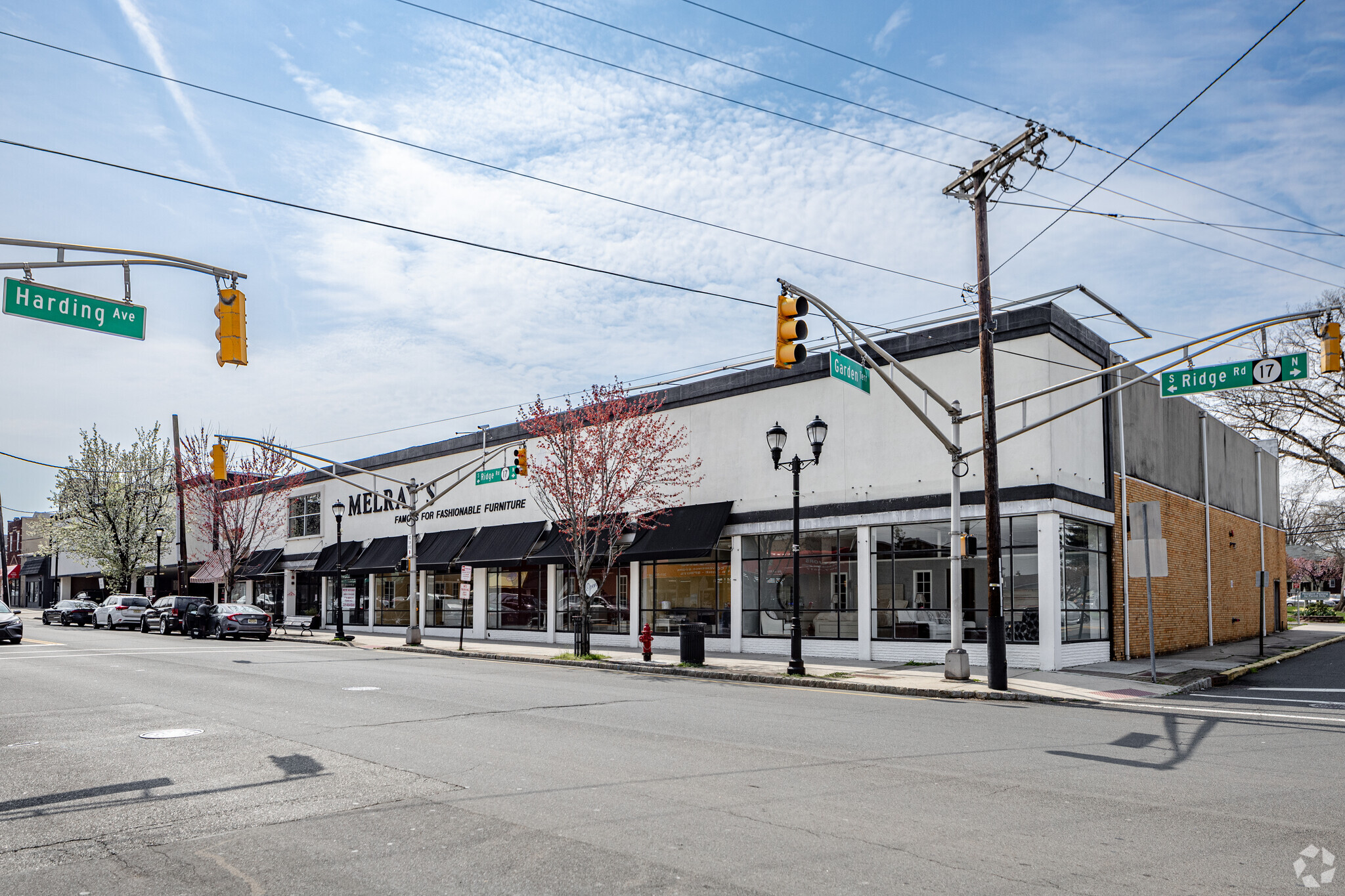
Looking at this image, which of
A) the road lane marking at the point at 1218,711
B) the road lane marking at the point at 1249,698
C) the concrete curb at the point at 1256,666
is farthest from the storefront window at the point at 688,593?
the road lane marking at the point at 1218,711

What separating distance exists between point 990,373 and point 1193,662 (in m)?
10.7

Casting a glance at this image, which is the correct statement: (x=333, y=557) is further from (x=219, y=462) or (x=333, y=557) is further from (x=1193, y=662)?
(x=1193, y=662)

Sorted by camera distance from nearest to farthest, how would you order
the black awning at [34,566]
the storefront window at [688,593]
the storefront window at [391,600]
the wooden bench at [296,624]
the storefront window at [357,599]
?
the storefront window at [688,593], the wooden bench at [296,624], the storefront window at [391,600], the storefront window at [357,599], the black awning at [34,566]

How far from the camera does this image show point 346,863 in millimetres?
6012

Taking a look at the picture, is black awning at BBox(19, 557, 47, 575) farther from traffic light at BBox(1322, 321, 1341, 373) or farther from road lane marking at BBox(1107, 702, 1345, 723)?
traffic light at BBox(1322, 321, 1341, 373)

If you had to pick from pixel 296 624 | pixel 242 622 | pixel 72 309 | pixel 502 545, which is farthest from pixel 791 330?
pixel 296 624

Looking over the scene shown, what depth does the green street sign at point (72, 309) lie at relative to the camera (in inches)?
458

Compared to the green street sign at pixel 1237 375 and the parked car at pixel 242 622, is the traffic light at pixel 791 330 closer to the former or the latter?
the green street sign at pixel 1237 375

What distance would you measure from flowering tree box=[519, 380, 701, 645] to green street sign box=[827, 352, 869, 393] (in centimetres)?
990

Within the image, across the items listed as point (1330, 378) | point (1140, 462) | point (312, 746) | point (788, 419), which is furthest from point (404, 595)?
point (1330, 378)

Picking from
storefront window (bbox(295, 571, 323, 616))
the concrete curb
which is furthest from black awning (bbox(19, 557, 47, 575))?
the concrete curb

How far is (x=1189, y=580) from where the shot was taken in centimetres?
2811

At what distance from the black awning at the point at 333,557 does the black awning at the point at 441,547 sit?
5100 mm

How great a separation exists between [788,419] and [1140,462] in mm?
9416
